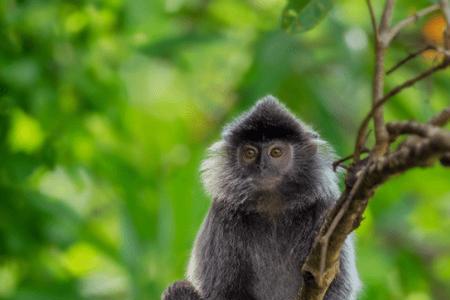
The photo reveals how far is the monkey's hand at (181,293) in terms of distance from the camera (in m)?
5.76

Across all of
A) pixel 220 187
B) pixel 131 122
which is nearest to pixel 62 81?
pixel 131 122

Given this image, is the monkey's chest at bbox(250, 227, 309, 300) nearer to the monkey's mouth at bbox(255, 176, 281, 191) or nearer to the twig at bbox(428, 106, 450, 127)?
the monkey's mouth at bbox(255, 176, 281, 191)

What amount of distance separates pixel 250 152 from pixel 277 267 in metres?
0.80

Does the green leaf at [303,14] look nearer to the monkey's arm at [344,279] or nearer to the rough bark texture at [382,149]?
the rough bark texture at [382,149]

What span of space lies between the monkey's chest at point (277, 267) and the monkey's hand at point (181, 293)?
365mm

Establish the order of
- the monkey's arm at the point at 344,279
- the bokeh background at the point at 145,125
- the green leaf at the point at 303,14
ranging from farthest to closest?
the bokeh background at the point at 145,125
the monkey's arm at the point at 344,279
the green leaf at the point at 303,14

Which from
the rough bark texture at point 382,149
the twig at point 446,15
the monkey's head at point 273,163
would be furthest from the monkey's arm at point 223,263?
the twig at point 446,15

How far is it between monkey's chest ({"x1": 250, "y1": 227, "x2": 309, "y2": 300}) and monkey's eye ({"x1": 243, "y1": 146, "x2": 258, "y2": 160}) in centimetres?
60

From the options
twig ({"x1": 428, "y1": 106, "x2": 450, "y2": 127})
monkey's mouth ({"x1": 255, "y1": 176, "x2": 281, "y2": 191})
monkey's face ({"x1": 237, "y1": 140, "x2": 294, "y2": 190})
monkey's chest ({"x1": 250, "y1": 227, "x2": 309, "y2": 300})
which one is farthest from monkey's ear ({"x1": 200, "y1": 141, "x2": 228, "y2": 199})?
twig ({"x1": 428, "y1": 106, "x2": 450, "y2": 127})

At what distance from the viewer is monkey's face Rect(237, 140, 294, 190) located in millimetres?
5934

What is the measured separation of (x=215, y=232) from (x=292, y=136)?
810mm

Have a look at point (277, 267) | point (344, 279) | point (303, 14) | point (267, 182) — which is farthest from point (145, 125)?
point (303, 14)

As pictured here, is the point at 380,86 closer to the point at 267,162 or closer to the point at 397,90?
the point at 397,90

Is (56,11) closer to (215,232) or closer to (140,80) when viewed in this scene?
(140,80)
